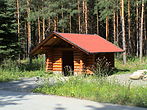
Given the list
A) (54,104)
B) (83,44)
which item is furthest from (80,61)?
(54,104)

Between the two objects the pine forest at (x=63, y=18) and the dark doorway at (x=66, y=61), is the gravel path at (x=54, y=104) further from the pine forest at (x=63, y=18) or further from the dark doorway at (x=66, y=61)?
the pine forest at (x=63, y=18)

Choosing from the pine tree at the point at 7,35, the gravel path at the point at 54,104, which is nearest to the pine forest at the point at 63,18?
the pine tree at the point at 7,35

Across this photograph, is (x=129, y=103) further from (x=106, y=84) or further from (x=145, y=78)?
(x=145, y=78)

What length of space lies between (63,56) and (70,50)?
1444mm

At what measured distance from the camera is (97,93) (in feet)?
28.5

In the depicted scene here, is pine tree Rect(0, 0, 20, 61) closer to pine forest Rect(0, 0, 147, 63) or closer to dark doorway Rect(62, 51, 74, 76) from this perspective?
pine forest Rect(0, 0, 147, 63)

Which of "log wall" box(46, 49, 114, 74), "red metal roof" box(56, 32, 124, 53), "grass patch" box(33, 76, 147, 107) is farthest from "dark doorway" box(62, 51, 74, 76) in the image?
"grass patch" box(33, 76, 147, 107)

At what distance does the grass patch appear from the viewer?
7.72 metres

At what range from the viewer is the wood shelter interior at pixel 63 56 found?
54.0ft

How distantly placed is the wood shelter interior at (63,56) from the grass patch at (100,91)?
5.42 meters

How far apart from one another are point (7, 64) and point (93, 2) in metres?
24.9

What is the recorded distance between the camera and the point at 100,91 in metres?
8.88

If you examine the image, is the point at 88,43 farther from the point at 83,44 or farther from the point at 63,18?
the point at 63,18

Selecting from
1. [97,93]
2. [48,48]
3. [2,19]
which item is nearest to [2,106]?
[97,93]
